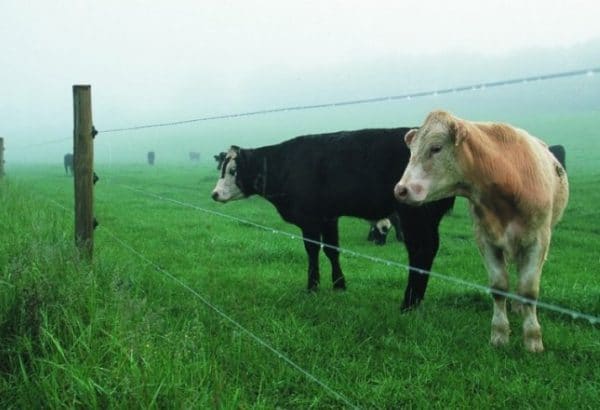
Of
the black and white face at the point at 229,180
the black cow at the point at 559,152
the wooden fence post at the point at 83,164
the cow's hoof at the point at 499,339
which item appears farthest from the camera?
the black cow at the point at 559,152

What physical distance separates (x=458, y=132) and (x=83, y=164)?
3.60m

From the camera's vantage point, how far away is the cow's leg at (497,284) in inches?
182

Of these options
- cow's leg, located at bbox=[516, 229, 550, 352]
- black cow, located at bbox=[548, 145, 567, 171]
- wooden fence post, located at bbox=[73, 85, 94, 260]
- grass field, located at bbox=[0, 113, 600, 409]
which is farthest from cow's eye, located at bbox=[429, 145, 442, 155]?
black cow, located at bbox=[548, 145, 567, 171]

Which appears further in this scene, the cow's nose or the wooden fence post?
the wooden fence post

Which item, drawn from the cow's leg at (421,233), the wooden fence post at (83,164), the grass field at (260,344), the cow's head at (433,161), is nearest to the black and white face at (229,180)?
the grass field at (260,344)

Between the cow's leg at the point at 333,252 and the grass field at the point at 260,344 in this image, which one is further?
the cow's leg at the point at 333,252

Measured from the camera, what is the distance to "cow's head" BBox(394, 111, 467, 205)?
4.19 meters

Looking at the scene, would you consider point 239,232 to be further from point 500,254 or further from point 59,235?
point 500,254

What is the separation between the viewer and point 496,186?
4355 millimetres

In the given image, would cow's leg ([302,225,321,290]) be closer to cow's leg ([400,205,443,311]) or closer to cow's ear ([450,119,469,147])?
cow's leg ([400,205,443,311])

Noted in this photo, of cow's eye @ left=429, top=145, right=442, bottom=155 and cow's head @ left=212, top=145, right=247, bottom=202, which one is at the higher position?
cow's eye @ left=429, top=145, right=442, bottom=155

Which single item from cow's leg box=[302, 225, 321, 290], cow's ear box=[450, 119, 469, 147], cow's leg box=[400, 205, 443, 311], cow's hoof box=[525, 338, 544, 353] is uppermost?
cow's ear box=[450, 119, 469, 147]

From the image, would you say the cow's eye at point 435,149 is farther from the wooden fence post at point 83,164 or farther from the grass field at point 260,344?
the wooden fence post at point 83,164

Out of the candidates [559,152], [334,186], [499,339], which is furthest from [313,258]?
[559,152]
